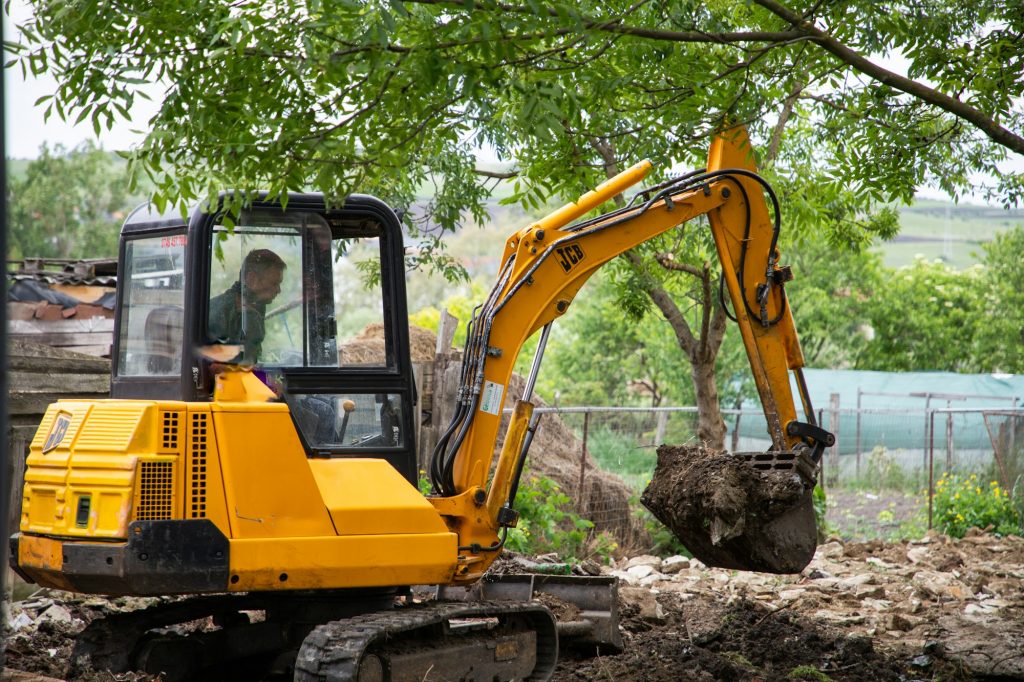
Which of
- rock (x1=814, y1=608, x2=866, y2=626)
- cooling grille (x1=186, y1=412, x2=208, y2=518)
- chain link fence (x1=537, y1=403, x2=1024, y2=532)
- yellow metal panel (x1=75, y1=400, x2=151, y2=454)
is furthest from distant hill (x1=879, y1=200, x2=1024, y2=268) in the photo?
yellow metal panel (x1=75, y1=400, x2=151, y2=454)

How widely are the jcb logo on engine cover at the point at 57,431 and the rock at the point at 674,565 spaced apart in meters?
6.74

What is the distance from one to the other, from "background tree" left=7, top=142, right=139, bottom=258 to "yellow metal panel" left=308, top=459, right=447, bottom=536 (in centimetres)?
4050

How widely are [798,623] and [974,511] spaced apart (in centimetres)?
668

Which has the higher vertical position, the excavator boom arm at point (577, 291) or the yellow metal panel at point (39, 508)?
the excavator boom arm at point (577, 291)

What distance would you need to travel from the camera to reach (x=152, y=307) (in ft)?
18.6

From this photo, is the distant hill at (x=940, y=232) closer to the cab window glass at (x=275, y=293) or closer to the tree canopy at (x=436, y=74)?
the tree canopy at (x=436, y=74)

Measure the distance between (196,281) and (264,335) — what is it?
417mm

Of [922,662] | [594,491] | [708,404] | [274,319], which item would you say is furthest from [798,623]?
[274,319]

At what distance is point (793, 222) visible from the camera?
32.3 ft

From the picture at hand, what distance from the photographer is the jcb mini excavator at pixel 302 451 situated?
5008mm

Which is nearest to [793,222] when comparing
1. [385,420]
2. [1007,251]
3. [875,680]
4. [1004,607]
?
[1004,607]

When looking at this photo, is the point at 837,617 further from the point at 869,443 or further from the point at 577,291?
the point at 869,443

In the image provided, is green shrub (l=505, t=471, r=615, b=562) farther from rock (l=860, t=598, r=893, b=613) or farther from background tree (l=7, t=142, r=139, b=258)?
background tree (l=7, t=142, r=139, b=258)

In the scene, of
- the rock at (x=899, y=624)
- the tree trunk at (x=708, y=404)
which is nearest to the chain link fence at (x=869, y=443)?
the tree trunk at (x=708, y=404)
